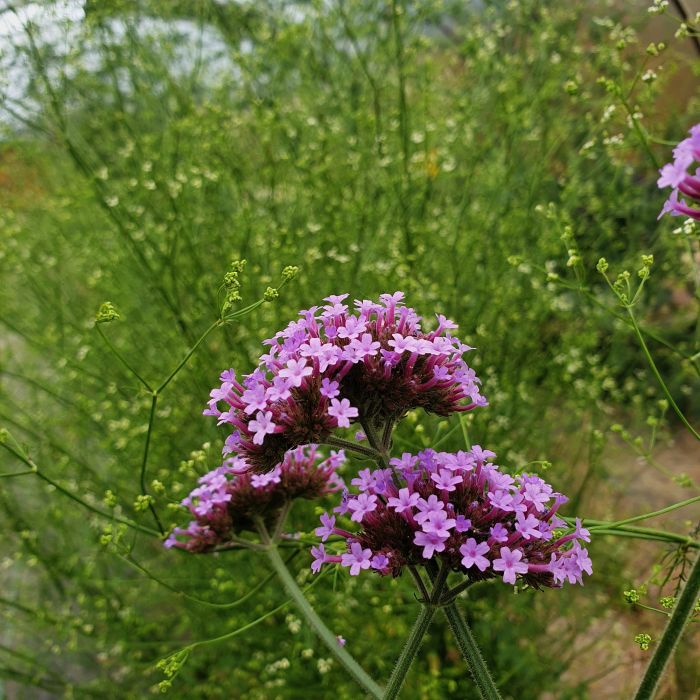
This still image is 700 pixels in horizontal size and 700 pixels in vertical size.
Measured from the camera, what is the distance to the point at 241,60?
3.34 m

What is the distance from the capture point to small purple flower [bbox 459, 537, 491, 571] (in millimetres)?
1191

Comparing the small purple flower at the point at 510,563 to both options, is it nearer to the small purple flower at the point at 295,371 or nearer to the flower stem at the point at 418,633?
the flower stem at the point at 418,633

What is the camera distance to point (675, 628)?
120 cm

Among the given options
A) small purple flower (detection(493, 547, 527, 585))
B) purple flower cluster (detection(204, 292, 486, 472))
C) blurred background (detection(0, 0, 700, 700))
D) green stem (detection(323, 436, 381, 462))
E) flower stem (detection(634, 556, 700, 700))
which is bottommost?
flower stem (detection(634, 556, 700, 700))

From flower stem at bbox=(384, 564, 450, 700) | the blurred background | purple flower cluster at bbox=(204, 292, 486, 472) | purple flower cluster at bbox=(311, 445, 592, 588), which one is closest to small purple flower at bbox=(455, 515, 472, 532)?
purple flower cluster at bbox=(311, 445, 592, 588)

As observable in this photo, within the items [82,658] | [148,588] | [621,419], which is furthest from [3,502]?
[621,419]

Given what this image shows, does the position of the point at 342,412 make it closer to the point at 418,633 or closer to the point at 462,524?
the point at 462,524

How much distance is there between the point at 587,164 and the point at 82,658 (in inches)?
191

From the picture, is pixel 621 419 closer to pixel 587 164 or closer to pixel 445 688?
Result: pixel 587 164

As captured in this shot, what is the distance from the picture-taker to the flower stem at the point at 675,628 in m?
1.18

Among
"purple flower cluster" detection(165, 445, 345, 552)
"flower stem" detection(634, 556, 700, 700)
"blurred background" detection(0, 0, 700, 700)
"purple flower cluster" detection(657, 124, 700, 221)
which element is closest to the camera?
"purple flower cluster" detection(657, 124, 700, 221)

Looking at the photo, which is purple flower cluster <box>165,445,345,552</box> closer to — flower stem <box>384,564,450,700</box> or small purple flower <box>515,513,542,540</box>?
flower stem <box>384,564,450,700</box>

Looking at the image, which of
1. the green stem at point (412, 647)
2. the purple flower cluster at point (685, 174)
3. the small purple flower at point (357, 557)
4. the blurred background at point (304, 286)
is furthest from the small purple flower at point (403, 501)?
the blurred background at point (304, 286)

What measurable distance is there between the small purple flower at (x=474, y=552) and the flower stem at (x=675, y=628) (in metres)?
0.32
